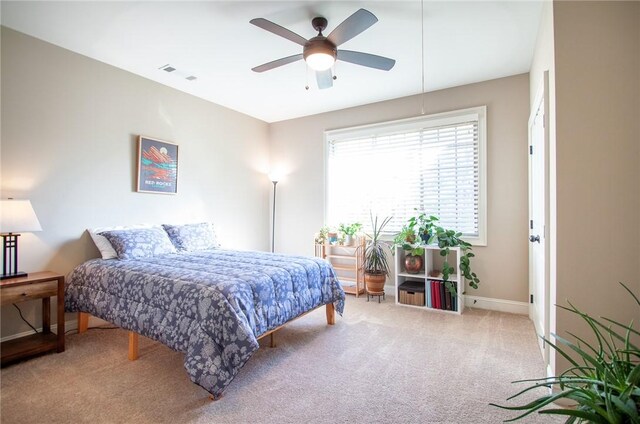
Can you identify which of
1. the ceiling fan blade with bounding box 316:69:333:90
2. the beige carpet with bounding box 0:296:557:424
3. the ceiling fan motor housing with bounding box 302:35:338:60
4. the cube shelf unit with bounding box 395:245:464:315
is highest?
the ceiling fan motor housing with bounding box 302:35:338:60

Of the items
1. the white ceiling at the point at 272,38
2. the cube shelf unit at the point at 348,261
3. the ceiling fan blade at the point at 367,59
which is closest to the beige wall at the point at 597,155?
the white ceiling at the point at 272,38

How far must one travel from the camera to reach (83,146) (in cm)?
323

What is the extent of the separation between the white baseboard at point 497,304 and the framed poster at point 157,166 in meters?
3.86

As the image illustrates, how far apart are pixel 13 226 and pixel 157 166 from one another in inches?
61.4

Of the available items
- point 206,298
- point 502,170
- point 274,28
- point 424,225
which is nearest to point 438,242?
point 424,225

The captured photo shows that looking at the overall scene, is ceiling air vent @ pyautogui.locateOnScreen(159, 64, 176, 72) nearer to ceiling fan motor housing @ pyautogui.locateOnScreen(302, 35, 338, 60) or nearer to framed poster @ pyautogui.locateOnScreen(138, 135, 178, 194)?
framed poster @ pyautogui.locateOnScreen(138, 135, 178, 194)

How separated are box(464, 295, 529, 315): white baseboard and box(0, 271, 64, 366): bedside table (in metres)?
4.09

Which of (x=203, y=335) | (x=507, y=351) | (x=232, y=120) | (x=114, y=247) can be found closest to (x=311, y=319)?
(x=203, y=335)

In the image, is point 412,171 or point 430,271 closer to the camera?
point 430,271

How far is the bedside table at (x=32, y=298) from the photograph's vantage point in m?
2.40

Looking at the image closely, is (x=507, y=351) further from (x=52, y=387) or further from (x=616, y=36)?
(x=52, y=387)

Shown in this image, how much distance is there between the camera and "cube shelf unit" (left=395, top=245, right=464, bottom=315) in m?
3.62

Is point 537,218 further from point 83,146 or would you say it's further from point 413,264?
point 83,146

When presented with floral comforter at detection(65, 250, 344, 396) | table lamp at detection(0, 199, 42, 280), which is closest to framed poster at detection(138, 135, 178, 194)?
floral comforter at detection(65, 250, 344, 396)
